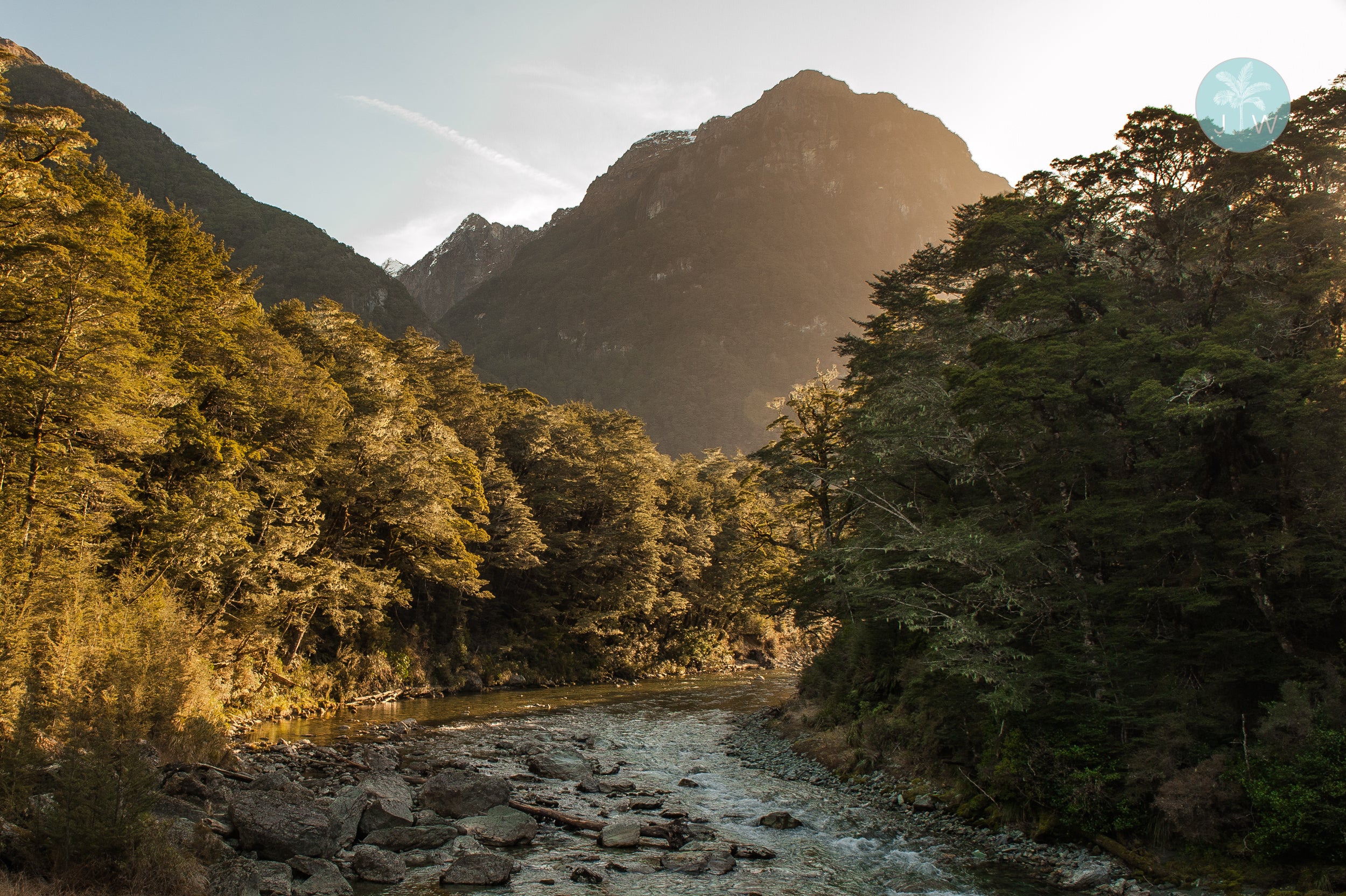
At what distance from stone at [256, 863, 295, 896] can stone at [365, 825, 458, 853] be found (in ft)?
5.97

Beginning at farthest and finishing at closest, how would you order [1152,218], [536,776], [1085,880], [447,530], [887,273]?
1. [447,530]
2. [887,273]
3. [536,776]
4. [1152,218]
5. [1085,880]

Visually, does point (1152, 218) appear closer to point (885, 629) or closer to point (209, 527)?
point (885, 629)

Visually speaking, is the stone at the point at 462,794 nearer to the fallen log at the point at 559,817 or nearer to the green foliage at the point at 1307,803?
the fallen log at the point at 559,817

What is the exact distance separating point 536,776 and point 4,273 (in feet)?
54.9

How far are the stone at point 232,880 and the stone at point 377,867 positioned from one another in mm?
1596

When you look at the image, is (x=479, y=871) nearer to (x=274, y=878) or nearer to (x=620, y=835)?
(x=274, y=878)

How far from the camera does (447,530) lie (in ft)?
106

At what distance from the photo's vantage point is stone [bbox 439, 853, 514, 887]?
9719 millimetres

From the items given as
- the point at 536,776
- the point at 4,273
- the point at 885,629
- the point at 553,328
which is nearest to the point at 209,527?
the point at 4,273

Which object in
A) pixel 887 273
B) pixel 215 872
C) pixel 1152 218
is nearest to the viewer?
pixel 215 872

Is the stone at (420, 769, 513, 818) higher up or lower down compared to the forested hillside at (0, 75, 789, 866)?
lower down

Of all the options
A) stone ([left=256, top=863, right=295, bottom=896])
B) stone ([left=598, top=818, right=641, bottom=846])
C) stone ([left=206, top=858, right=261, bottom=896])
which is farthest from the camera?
stone ([left=598, top=818, right=641, bottom=846])

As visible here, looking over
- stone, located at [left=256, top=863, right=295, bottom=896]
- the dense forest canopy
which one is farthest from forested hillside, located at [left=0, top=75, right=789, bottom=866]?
stone, located at [left=256, top=863, right=295, bottom=896]

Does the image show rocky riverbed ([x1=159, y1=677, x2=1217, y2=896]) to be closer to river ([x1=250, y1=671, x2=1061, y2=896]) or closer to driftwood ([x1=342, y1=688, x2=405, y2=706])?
river ([x1=250, y1=671, x2=1061, y2=896])
